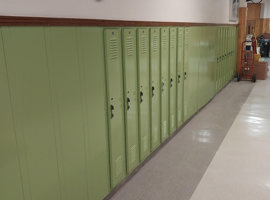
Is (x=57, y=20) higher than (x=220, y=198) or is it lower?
higher

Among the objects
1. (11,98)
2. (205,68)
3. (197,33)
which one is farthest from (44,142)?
(205,68)

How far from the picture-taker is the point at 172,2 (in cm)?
408

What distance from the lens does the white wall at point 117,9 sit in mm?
1751

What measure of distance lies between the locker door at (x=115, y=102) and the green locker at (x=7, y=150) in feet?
3.40

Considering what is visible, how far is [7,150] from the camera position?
62.2 inches

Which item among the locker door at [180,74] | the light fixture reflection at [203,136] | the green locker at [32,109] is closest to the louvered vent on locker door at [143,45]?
the locker door at [180,74]

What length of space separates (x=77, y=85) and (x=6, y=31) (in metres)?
0.71

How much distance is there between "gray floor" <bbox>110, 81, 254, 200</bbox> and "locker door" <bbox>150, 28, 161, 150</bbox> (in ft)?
1.08

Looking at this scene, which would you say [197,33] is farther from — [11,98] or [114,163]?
[11,98]

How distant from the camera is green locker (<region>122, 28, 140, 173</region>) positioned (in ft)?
8.88

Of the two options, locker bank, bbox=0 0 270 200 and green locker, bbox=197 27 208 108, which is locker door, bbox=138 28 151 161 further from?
green locker, bbox=197 27 208 108

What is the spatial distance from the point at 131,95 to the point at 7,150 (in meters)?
1.53

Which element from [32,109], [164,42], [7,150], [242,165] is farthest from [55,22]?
[242,165]

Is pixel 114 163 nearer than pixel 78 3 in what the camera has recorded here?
No
